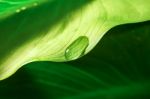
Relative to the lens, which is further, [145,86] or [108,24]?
[145,86]

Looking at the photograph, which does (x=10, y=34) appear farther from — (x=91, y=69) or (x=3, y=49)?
(x=91, y=69)

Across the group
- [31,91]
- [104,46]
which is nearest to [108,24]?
[104,46]

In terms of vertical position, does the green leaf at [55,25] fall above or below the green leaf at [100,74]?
above

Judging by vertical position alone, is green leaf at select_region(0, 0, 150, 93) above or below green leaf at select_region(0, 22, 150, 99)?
above
